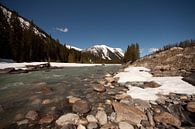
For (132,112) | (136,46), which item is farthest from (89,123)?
(136,46)

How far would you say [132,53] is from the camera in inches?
3435

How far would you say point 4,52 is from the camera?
5281cm

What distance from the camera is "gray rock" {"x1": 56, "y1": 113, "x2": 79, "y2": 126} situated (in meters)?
6.24

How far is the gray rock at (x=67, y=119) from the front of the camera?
6242mm

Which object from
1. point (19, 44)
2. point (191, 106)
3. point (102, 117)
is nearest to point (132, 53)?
point (19, 44)

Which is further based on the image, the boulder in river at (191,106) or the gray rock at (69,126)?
the boulder in river at (191,106)

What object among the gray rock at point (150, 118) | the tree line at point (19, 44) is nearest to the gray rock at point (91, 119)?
the gray rock at point (150, 118)

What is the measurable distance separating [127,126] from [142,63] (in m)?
24.2

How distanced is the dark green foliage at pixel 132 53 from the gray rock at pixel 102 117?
7987 cm

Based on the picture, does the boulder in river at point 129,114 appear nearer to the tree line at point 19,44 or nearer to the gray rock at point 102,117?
the gray rock at point 102,117

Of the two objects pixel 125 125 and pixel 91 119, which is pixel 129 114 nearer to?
pixel 125 125

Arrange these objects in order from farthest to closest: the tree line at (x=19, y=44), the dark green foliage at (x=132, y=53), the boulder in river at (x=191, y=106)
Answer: the dark green foliage at (x=132, y=53) < the tree line at (x=19, y=44) < the boulder in river at (x=191, y=106)

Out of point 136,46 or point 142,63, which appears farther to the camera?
point 136,46

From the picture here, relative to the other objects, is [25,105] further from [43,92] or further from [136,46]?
[136,46]
